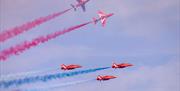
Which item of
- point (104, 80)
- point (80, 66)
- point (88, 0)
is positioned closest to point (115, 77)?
point (104, 80)

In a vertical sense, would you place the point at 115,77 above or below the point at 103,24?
below

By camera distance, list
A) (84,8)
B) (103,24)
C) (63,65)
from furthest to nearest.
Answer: (103,24) < (84,8) < (63,65)

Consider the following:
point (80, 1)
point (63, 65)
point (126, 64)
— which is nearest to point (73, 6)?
point (80, 1)

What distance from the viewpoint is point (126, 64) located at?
146m

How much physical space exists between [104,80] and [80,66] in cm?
1489

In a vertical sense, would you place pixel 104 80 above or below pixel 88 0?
below

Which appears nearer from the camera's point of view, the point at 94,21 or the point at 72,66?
the point at 72,66

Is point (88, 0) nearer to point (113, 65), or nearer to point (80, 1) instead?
point (80, 1)

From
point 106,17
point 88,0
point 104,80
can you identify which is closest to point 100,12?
point 106,17

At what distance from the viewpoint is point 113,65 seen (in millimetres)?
143000

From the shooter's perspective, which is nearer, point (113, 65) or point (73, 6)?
point (73, 6)

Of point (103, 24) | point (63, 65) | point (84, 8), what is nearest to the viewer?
point (63, 65)

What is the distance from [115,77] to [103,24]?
1812 cm

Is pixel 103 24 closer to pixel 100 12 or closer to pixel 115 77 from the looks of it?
pixel 100 12
